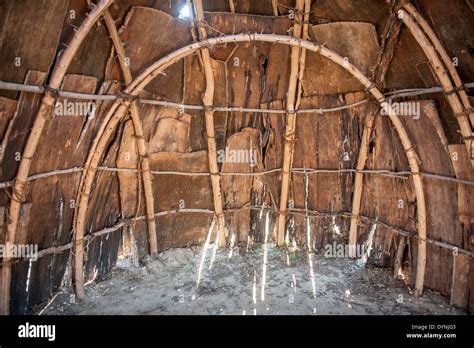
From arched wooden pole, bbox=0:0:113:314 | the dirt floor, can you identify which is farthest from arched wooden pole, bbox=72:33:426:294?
arched wooden pole, bbox=0:0:113:314

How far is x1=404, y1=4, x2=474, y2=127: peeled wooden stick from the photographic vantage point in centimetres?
350

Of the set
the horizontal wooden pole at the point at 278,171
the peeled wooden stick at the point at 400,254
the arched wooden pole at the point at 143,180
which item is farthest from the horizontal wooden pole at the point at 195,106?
the peeled wooden stick at the point at 400,254

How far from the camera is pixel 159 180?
16.9 feet

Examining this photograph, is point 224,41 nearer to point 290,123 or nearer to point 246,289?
point 290,123

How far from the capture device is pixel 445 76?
11.6 feet

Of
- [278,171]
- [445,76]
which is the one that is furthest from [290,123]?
[445,76]

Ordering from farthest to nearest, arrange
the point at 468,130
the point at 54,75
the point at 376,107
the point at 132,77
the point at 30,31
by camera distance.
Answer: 1. the point at 376,107
2. the point at 132,77
3. the point at 468,130
4. the point at 54,75
5. the point at 30,31

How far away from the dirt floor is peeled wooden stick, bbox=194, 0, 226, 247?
584mm

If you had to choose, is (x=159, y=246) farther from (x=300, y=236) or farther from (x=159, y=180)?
(x=300, y=236)

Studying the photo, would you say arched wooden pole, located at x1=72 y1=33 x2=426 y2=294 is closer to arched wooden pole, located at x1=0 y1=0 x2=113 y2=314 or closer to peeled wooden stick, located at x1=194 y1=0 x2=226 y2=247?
peeled wooden stick, located at x1=194 y1=0 x2=226 y2=247

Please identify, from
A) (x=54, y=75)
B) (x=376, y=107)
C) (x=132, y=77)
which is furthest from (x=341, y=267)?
(x=54, y=75)

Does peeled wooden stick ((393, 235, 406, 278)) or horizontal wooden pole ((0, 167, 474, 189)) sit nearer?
horizontal wooden pole ((0, 167, 474, 189))

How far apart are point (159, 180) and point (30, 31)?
8.45 ft

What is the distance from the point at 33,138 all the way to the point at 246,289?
294 cm
